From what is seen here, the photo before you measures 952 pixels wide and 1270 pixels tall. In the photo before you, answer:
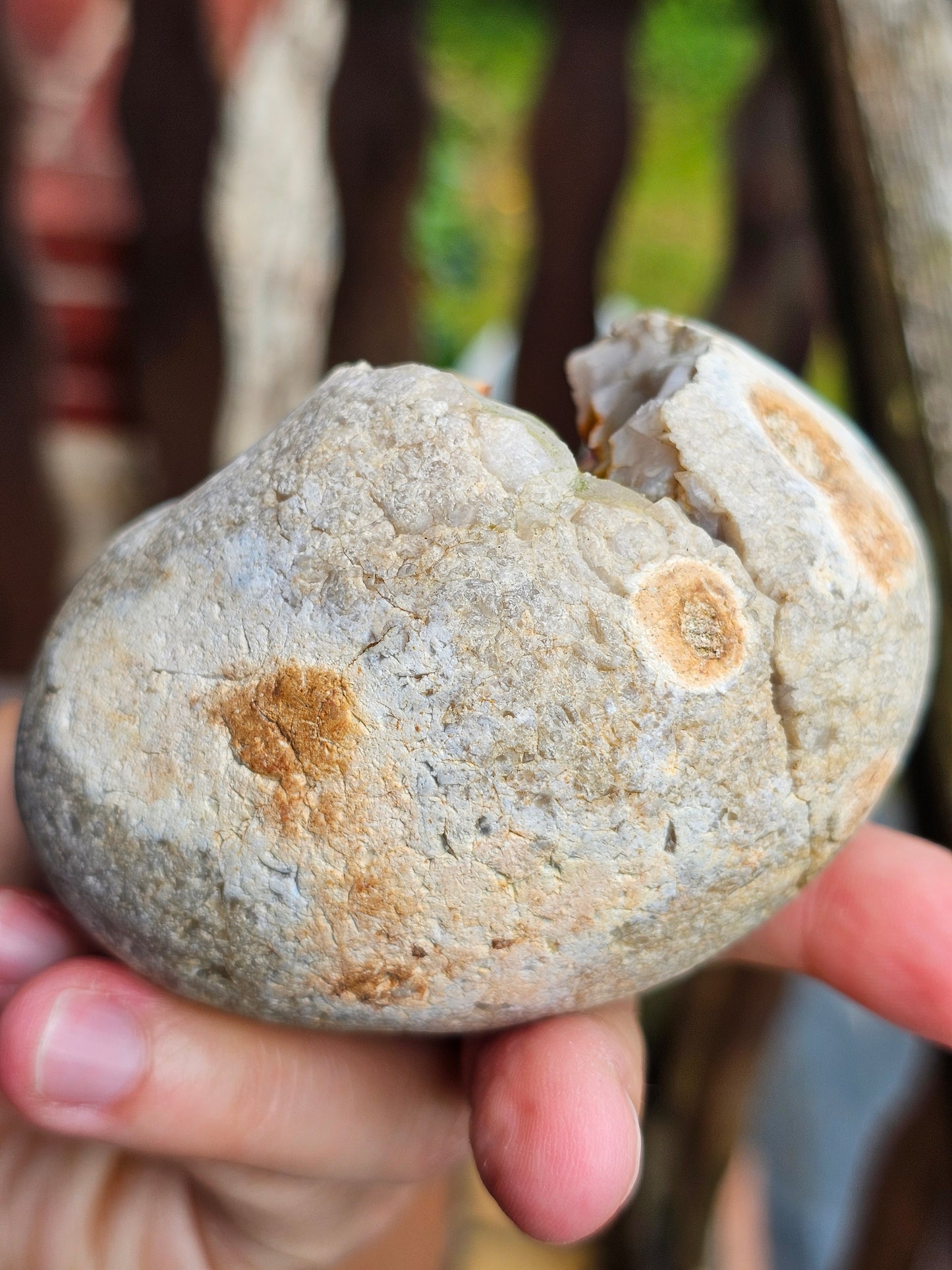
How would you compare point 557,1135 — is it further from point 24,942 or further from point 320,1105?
point 24,942

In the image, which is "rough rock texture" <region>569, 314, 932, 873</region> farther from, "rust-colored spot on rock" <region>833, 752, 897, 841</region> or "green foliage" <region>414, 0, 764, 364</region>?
"green foliage" <region>414, 0, 764, 364</region>

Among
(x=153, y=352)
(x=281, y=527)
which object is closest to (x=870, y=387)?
(x=281, y=527)

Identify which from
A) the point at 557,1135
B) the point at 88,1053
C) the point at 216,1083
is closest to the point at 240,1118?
the point at 216,1083

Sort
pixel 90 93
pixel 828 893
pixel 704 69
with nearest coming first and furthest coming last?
pixel 828 893
pixel 90 93
pixel 704 69

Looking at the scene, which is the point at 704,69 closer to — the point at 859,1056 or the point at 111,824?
the point at 859,1056

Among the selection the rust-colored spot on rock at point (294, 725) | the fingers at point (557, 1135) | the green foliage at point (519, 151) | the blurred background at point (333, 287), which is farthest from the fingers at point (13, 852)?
the green foliage at point (519, 151)

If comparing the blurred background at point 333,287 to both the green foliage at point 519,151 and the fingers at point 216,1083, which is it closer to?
the fingers at point 216,1083
